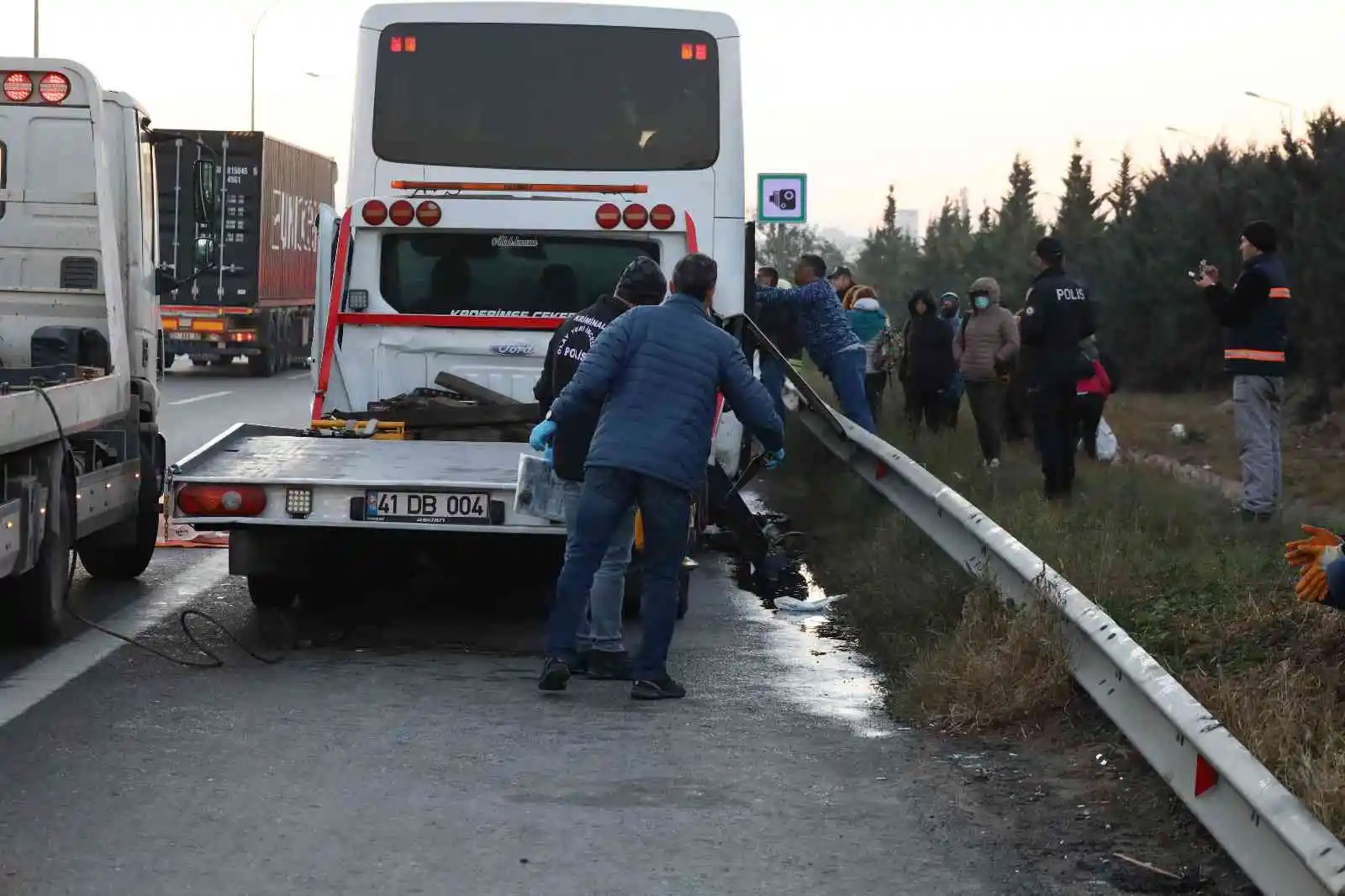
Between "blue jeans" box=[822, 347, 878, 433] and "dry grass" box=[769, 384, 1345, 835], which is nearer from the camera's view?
"dry grass" box=[769, 384, 1345, 835]

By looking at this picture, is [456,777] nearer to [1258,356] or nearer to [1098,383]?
[1258,356]

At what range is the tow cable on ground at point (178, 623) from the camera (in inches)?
343

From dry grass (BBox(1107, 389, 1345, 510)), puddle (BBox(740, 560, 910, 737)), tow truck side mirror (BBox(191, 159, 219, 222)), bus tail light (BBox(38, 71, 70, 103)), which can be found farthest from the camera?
dry grass (BBox(1107, 389, 1345, 510))

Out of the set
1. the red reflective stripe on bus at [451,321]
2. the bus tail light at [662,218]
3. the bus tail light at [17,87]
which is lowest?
the red reflective stripe on bus at [451,321]

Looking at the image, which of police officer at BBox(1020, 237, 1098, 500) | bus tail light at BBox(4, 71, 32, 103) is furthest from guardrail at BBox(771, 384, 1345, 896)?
bus tail light at BBox(4, 71, 32, 103)

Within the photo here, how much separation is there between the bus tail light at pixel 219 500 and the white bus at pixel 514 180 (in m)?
3.02

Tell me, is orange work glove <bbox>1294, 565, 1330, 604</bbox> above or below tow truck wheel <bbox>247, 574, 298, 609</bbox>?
above

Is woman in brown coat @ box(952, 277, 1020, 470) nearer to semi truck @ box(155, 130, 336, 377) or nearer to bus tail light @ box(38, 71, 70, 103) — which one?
bus tail light @ box(38, 71, 70, 103)

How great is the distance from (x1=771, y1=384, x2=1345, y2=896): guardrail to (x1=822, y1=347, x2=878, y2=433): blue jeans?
6158 millimetres

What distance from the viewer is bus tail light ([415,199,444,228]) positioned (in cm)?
1207

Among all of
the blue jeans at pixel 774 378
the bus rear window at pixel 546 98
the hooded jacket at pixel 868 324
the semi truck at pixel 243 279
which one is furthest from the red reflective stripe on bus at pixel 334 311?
the semi truck at pixel 243 279

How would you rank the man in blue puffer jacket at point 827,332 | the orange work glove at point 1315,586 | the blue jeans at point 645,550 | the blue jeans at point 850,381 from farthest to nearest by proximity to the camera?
the man in blue puffer jacket at point 827,332, the blue jeans at point 850,381, the blue jeans at point 645,550, the orange work glove at point 1315,586

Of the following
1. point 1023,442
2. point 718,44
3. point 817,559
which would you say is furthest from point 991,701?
point 1023,442

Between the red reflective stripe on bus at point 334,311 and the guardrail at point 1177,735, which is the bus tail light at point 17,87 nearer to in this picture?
the red reflective stripe on bus at point 334,311
